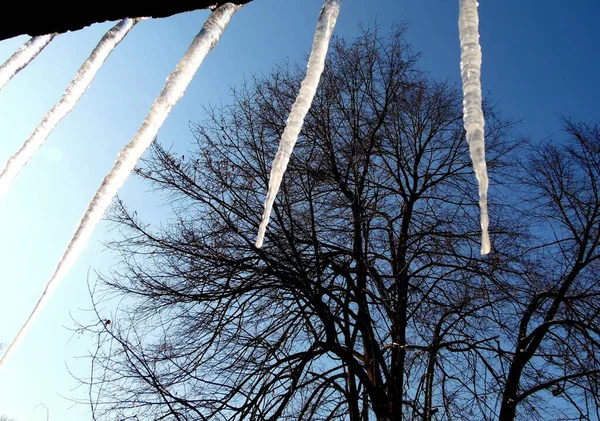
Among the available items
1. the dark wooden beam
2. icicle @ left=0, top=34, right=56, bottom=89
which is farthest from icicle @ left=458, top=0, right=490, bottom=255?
icicle @ left=0, top=34, right=56, bottom=89

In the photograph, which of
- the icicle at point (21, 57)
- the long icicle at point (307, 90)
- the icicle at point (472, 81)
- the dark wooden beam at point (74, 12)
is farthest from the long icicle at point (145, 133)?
the icicle at point (472, 81)

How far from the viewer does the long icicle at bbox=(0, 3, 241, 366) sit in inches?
54.1

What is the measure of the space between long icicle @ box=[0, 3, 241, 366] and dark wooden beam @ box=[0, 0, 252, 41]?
0.16 m

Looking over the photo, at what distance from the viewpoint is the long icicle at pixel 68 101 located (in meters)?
1.57

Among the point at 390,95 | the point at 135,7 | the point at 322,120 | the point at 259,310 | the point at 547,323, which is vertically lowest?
the point at 135,7

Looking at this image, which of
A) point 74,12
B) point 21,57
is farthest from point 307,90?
point 21,57

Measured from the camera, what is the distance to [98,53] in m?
1.64

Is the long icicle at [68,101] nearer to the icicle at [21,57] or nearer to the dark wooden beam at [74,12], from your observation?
the icicle at [21,57]

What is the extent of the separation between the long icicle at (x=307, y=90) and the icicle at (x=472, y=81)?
17.1 inches

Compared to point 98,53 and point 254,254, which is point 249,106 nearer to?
point 254,254

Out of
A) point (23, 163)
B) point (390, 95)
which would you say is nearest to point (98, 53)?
point (23, 163)

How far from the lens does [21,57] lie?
164 cm

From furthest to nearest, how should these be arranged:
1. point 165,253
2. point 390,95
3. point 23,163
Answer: point 390,95
point 165,253
point 23,163

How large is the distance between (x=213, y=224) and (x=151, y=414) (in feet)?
10.9
